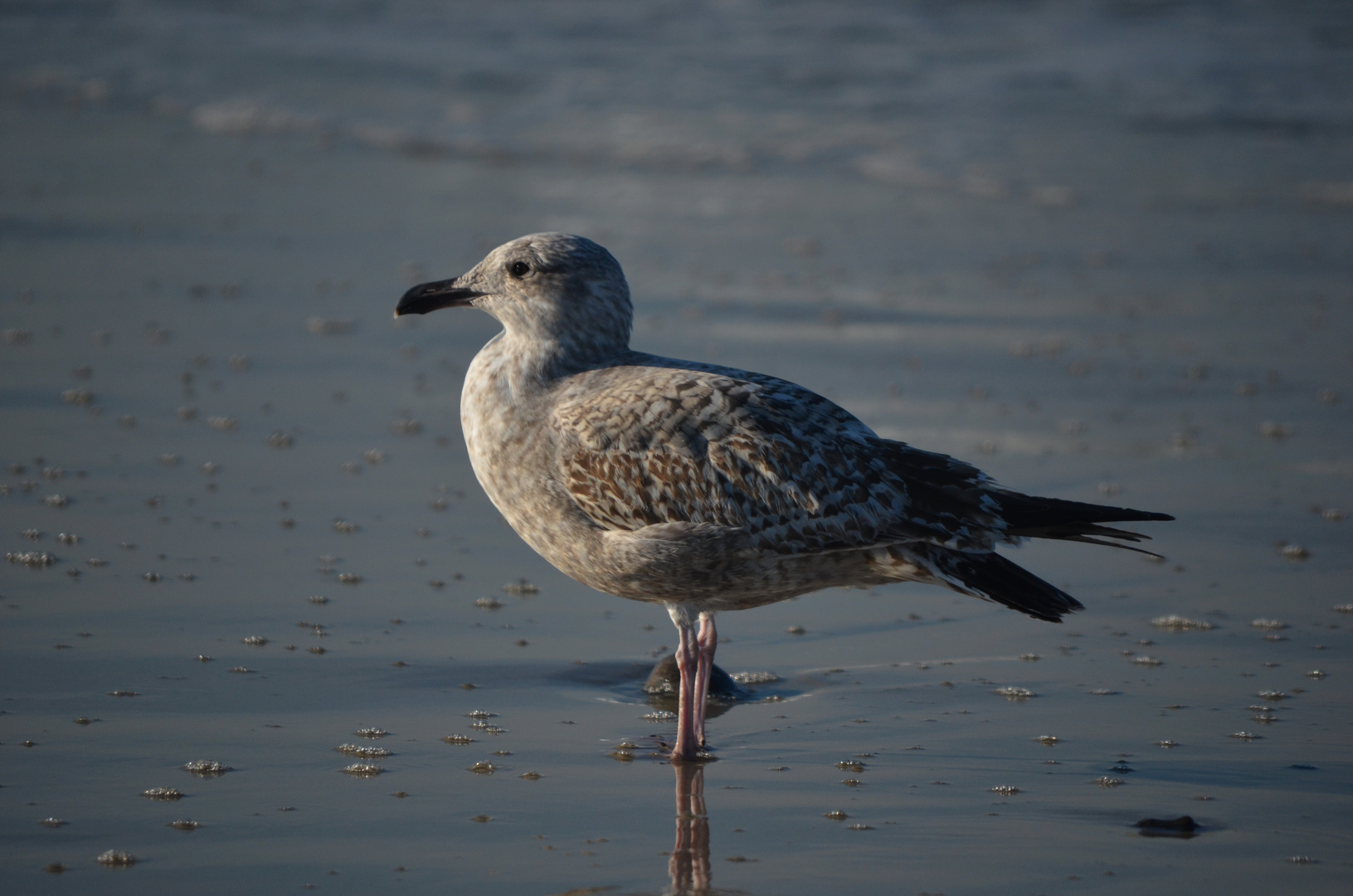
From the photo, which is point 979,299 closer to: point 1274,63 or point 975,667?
A: point 975,667

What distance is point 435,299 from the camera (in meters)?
6.41

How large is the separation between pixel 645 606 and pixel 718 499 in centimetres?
205

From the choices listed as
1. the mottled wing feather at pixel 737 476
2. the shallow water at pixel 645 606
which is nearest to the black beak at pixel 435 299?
the mottled wing feather at pixel 737 476

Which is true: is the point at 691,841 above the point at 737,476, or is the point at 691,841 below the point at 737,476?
below

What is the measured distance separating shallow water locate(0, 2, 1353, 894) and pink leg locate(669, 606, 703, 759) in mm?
161

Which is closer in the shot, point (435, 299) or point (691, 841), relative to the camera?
point (691, 841)

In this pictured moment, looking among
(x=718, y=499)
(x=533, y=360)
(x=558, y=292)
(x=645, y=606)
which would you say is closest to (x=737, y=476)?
(x=718, y=499)

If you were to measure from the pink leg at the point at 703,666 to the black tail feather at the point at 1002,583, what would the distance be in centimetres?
94

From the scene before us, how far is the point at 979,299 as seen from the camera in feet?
43.0

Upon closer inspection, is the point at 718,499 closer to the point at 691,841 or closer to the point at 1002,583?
the point at 1002,583

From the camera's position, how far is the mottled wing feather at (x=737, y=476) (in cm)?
564

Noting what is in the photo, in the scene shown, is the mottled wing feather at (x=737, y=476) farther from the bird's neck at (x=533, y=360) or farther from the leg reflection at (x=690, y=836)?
the leg reflection at (x=690, y=836)

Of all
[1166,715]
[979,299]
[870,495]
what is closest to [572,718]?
[870,495]

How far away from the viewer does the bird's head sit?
6.13 metres
